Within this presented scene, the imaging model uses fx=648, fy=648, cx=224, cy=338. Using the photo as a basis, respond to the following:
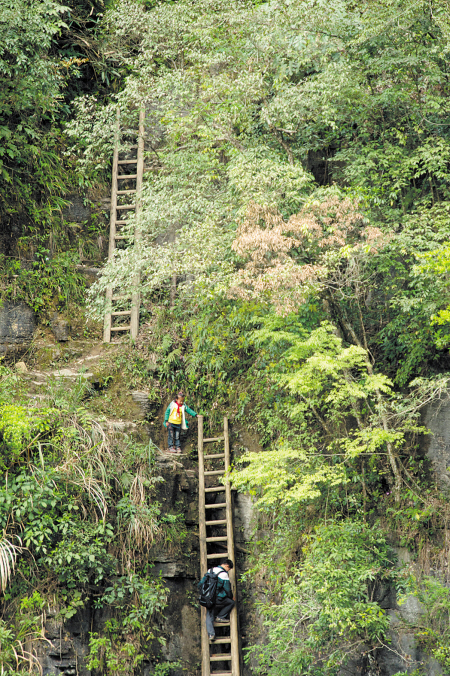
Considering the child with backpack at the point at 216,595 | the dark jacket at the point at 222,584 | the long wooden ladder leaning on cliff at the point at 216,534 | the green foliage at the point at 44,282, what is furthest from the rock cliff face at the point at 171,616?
the green foliage at the point at 44,282

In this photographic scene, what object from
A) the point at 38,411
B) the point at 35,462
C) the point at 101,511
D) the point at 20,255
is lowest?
the point at 101,511

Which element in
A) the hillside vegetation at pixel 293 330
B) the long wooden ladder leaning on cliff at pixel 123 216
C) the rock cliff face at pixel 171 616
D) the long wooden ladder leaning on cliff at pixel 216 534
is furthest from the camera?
the long wooden ladder leaning on cliff at pixel 123 216

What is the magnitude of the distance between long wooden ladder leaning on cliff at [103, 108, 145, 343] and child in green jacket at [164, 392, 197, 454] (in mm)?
2172

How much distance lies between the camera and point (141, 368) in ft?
40.0

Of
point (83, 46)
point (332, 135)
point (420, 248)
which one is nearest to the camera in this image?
point (420, 248)

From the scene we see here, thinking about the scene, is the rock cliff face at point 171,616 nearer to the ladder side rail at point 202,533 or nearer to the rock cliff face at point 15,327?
the ladder side rail at point 202,533

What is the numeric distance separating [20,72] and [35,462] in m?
6.96

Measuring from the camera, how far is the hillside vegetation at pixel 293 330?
8290 millimetres

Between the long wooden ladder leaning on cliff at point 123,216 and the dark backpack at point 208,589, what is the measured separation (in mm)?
5075

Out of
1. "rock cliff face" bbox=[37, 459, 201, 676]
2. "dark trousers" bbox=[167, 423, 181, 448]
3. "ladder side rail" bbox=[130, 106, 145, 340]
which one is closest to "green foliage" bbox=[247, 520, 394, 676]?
"rock cliff face" bbox=[37, 459, 201, 676]

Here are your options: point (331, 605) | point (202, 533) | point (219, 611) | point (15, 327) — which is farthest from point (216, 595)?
point (15, 327)

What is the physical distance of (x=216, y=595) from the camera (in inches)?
368

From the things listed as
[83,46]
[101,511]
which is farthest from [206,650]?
[83,46]

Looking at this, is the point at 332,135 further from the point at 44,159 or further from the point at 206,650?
the point at 206,650
